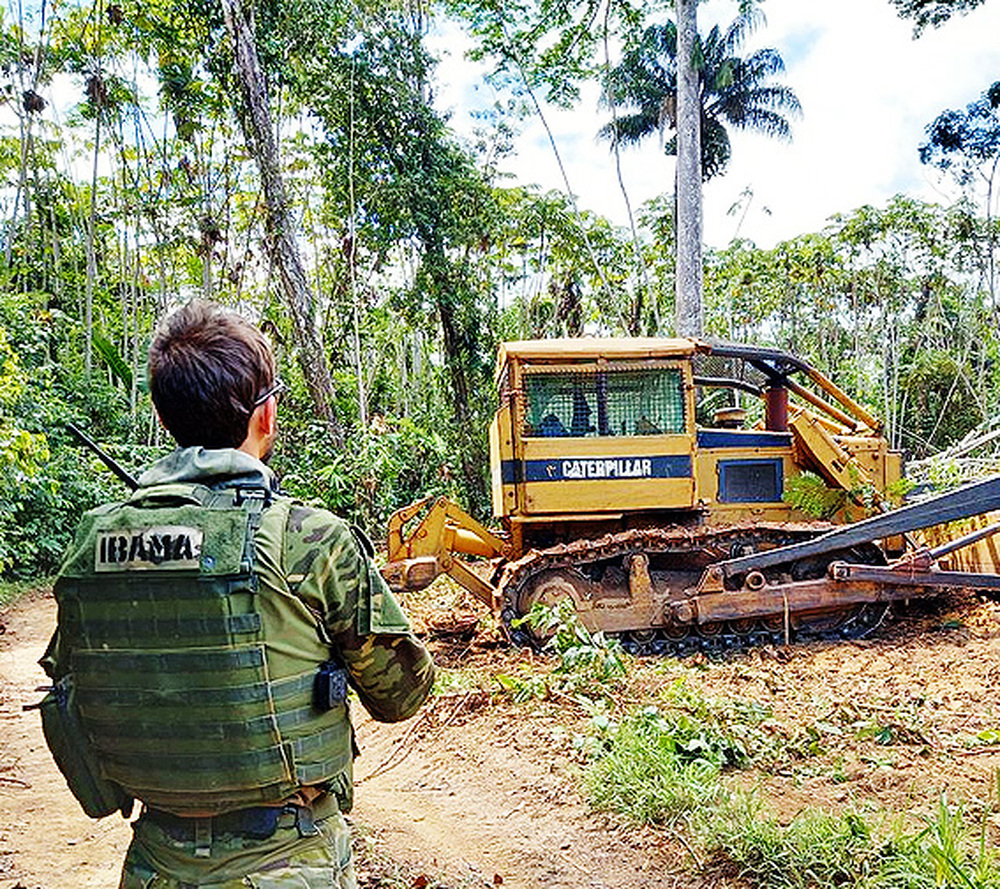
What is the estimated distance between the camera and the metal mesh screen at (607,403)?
7703 mm

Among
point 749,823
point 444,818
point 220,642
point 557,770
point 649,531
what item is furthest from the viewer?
point 649,531

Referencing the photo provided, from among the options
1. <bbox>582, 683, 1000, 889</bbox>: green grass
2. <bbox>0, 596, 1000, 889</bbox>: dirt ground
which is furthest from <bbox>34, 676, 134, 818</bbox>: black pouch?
<bbox>582, 683, 1000, 889</bbox>: green grass

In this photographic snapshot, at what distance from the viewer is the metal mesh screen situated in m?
7.70

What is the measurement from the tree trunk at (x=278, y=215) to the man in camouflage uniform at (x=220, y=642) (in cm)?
1415

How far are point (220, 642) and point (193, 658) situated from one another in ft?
0.19

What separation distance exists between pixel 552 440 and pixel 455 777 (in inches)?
130

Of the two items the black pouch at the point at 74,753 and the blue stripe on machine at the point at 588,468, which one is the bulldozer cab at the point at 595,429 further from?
the black pouch at the point at 74,753

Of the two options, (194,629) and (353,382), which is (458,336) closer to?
(353,382)

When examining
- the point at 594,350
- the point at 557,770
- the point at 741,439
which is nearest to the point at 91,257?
the point at 594,350

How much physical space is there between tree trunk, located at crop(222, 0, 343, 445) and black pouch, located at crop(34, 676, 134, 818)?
14040mm

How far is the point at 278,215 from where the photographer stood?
51.4ft

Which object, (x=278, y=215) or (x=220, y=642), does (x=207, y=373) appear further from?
(x=278, y=215)

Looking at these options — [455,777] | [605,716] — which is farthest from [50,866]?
[605,716]

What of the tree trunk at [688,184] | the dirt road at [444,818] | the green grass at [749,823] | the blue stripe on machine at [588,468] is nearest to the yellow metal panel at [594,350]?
the blue stripe on machine at [588,468]
